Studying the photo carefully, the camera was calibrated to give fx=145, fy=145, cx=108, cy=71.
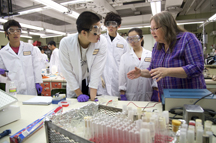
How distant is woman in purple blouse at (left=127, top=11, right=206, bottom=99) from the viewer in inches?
51.0

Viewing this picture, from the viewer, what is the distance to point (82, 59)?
6.17 feet

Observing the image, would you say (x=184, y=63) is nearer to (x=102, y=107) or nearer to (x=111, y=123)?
(x=102, y=107)

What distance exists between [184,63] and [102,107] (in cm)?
90

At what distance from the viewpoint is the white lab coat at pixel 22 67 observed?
7.86 ft

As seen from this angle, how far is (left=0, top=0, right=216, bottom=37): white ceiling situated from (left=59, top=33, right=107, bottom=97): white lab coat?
2777 mm

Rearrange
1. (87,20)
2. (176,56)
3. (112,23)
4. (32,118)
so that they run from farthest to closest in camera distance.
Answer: (112,23) < (87,20) < (176,56) < (32,118)

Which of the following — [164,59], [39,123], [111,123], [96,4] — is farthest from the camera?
[96,4]

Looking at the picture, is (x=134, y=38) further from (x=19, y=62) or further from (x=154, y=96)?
(x=19, y=62)

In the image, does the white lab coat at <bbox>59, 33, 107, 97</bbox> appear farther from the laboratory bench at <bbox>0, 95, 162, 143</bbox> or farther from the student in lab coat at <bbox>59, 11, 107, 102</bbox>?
the laboratory bench at <bbox>0, 95, 162, 143</bbox>

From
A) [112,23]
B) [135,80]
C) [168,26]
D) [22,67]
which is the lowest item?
[135,80]

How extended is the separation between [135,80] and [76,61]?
1.03m

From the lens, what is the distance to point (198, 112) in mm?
799

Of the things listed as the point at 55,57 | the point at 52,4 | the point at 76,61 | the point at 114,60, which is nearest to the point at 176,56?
the point at 76,61

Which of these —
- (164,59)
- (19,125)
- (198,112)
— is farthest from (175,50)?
(19,125)
